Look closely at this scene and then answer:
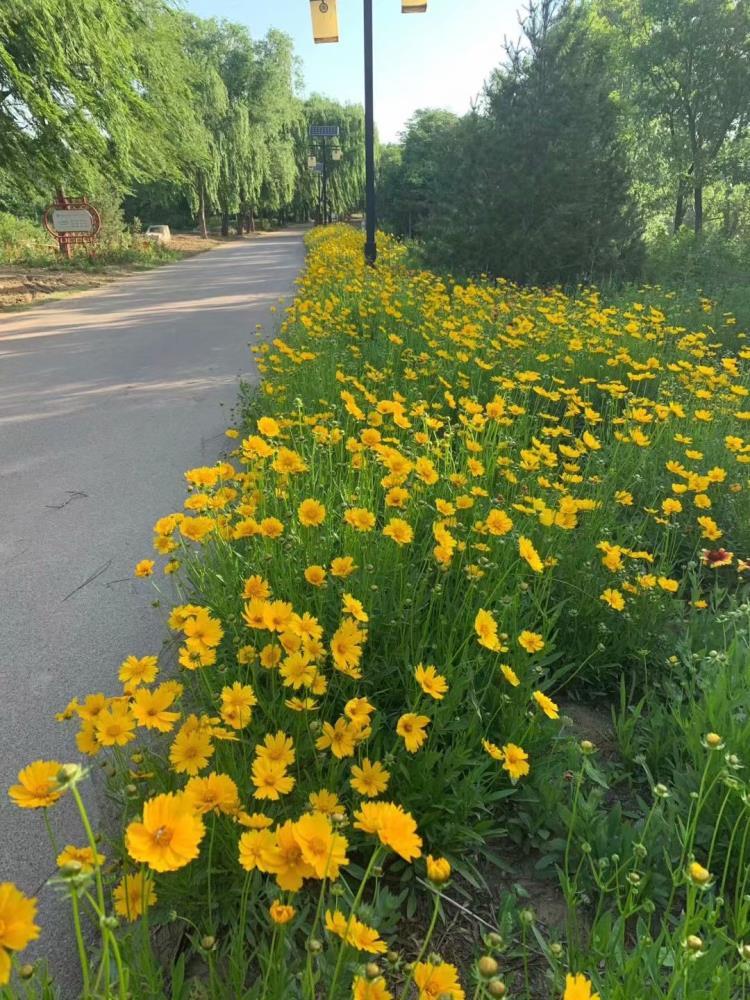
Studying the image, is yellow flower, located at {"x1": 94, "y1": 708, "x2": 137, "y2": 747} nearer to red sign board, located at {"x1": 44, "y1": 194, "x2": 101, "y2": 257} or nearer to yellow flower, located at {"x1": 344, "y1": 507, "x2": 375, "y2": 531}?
yellow flower, located at {"x1": 344, "y1": 507, "x2": 375, "y2": 531}

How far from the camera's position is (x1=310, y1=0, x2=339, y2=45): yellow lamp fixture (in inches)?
324

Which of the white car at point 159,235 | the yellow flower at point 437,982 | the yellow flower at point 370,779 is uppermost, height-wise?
the white car at point 159,235

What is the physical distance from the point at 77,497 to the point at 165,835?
10.5 feet

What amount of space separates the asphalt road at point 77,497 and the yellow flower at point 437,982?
2.86ft

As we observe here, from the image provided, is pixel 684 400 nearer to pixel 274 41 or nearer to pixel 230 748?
pixel 230 748

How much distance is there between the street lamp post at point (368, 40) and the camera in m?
8.18

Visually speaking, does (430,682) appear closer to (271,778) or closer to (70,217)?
(271,778)

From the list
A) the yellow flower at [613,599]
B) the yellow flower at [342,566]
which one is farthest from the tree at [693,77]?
the yellow flower at [342,566]

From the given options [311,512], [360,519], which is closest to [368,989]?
[360,519]

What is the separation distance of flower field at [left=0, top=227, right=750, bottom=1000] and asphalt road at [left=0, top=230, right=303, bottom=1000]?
14 cm

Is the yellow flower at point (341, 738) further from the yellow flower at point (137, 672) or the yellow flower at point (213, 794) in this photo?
the yellow flower at point (137, 672)

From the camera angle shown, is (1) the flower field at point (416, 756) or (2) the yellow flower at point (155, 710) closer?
(1) the flower field at point (416, 756)

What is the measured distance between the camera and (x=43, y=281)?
43.7ft

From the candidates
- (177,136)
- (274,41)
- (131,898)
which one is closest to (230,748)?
(131,898)
